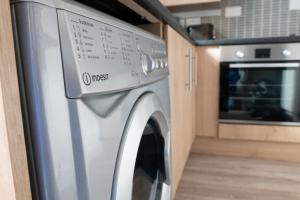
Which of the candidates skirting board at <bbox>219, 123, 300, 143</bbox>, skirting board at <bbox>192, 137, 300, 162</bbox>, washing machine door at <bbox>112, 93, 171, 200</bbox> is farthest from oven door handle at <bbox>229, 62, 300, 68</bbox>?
washing machine door at <bbox>112, 93, 171, 200</bbox>

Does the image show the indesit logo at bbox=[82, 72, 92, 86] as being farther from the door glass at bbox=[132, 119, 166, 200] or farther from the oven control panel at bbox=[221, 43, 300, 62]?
the oven control panel at bbox=[221, 43, 300, 62]

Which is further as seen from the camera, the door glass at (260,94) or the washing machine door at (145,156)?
the door glass at (260,94)

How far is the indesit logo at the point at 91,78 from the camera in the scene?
32 cm

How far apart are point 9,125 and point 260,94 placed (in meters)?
1.84

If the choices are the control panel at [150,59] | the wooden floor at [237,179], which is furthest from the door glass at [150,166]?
the wooden floor at [237,179]

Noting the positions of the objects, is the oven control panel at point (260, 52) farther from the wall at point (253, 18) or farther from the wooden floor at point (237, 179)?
the wooden floor at point (237, 179)

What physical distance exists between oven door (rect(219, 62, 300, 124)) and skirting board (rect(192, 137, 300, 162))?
0.22 m

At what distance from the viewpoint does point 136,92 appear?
1.62 ft

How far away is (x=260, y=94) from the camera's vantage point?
5.85 ft

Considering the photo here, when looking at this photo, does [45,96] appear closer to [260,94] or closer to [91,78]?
[91,78]

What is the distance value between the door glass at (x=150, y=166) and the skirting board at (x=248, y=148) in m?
1.24

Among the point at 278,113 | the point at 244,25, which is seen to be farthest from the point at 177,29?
the point at 244,25

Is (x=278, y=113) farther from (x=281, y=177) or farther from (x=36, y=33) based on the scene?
(x=36, y=33)

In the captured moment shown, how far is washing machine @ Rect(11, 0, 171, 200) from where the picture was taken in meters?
0.28
